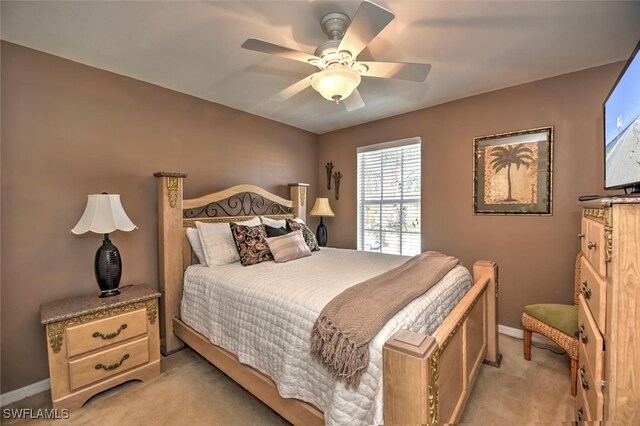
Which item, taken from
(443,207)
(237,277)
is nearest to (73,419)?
(237,277)

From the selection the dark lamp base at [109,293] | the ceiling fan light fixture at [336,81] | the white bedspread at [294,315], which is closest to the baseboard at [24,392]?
the dark lamp base at [109,293]

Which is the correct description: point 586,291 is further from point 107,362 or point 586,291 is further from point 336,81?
point 107,362

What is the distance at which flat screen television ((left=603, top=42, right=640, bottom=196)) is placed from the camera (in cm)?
125

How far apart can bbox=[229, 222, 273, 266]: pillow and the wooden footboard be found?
65.2 inches

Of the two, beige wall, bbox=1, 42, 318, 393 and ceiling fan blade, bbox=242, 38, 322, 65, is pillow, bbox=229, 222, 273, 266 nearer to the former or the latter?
beige wall, bbox=1, 42, 318, 393

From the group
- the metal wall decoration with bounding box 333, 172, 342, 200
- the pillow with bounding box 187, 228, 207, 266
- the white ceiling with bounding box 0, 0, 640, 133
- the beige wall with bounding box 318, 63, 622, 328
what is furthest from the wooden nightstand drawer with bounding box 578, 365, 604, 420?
the metal wall decoration with bounding box 333, 172, 342, 200

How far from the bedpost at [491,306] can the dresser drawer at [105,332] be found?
269 cm

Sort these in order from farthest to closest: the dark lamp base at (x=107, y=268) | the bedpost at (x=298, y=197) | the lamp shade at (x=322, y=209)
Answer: the lamp shade at (x=322, y=209)
the bedpost at (x=298, y=197)
the dark lamp base at (x=107, y=268)

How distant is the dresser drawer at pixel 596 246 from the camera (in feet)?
3.71

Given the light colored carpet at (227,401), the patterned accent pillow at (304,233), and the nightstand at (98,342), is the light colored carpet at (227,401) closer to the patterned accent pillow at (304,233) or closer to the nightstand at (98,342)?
the nightstand at (98,342)

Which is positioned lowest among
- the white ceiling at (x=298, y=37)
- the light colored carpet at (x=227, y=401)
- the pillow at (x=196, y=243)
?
the light colored carpet at (x=227, y=401)

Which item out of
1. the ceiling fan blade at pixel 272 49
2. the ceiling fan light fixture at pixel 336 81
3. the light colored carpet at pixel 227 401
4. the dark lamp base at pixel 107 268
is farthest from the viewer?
the dark lamp base at pixel 107 268

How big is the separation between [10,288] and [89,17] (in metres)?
1.94

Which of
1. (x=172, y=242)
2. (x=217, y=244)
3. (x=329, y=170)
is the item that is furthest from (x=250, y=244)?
(x=329, y=170)
